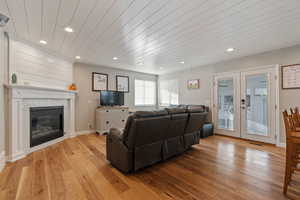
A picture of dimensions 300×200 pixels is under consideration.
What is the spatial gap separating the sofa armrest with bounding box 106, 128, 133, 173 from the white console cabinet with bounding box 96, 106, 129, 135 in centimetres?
225

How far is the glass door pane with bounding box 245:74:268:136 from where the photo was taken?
12.2 ft

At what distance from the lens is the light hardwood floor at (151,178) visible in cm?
169

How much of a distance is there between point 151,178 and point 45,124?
10.5ft

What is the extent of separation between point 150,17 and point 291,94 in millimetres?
3784

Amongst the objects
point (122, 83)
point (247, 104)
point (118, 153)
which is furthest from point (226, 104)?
point (122, 83)

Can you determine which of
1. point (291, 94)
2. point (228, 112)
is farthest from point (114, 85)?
point (291, 94)

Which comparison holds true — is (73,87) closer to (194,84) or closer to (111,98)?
(111,98)

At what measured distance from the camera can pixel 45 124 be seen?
354 centimetres

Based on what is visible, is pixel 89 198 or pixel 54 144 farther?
pixel 54 144

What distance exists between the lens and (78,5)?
1.87 meters

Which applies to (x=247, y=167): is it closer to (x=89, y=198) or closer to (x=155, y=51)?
(x=89, y=198)

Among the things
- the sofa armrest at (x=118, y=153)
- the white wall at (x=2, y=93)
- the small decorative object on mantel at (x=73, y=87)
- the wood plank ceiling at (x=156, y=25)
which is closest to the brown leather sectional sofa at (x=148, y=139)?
the sofa armrest at (x=118, y=153)

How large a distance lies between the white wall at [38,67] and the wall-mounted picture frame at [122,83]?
172 cm

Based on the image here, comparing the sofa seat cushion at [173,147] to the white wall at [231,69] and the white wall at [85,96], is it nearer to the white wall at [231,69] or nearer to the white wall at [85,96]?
the white wall at [231,69]
